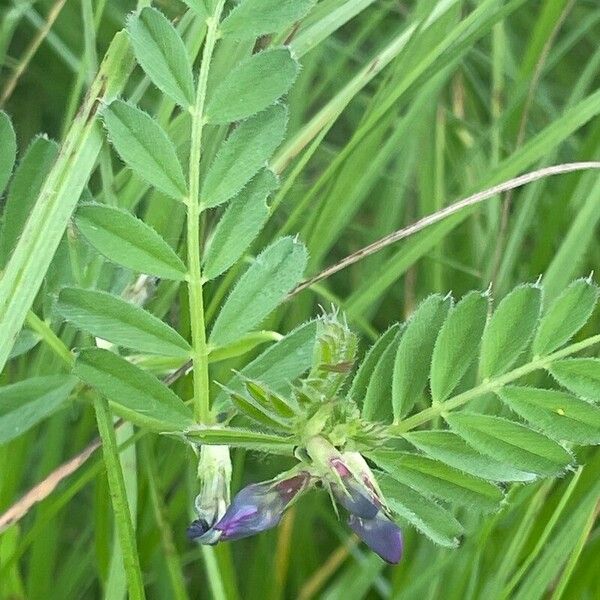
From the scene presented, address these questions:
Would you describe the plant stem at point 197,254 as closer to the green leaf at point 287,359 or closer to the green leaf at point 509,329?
the green leaf at point 287,359

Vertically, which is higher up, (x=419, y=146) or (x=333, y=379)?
(x=419, y=146)

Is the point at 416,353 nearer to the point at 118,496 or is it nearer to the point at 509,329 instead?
the point at 509,329

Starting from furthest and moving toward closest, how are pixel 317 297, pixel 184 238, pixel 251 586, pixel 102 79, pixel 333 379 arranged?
pixel 317 297 → pixel 251 586 → pixel 184 238 → pixel 102 79 → pixel 333 379

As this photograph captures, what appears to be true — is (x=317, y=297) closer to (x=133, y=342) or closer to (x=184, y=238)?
(x=184, y=238)

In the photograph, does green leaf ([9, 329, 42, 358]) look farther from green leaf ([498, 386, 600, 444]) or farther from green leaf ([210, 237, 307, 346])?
green leaf ([498, 386, 600, 444])

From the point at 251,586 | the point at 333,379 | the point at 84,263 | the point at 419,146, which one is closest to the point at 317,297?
the point at 419,146

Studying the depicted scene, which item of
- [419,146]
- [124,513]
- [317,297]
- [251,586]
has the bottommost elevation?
[251,586]

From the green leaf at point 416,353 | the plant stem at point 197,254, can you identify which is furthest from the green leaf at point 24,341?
the green leaf at point 416,353
